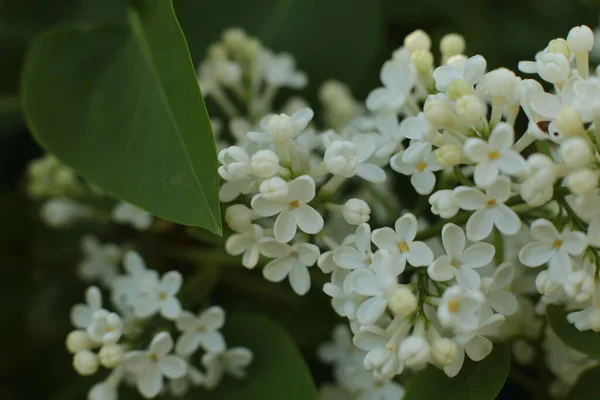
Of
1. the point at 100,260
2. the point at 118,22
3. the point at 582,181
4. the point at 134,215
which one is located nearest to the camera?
the point at 582,181

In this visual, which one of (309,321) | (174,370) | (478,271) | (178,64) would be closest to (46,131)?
(178,64)

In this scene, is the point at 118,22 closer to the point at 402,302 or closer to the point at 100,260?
the point at 100,260

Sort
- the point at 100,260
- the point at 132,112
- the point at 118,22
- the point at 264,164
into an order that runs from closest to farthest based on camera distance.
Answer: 1. the point at 264,164
2. the point at 132,112
3. the point at 100,260
4. the point at 118,22

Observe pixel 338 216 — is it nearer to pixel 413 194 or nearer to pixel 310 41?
pixel 413 194

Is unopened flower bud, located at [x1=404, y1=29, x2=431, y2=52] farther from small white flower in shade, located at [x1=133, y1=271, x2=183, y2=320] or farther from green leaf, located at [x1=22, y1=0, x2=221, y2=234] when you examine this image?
small white flower in shade, located at [x1=133, y1=271, x2=183, y2=320]

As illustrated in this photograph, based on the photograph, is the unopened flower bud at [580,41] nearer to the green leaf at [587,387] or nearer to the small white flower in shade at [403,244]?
the small white flower in shade at [403,244]

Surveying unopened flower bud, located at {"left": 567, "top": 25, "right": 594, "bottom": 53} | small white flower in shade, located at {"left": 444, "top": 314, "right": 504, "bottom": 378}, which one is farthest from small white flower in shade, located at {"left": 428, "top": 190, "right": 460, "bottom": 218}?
unopened flower bud, located at {"left": 567, "top": 25, "right": 594, "bottom": 53}

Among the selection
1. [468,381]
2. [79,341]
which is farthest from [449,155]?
[79,341]
